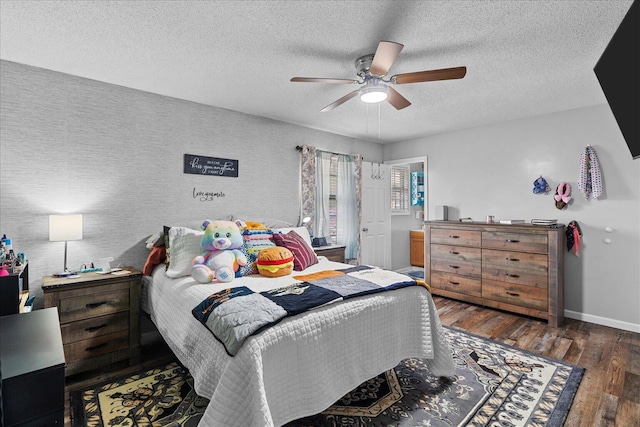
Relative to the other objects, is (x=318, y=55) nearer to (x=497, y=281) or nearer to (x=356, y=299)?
(x=356, y=299)

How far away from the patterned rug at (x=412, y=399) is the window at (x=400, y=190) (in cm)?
365

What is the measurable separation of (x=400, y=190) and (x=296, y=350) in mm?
4861

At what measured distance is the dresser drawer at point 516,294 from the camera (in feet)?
11.3

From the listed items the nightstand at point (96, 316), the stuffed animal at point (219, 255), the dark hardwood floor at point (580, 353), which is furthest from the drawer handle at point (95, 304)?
the stuffed animal at point (219, 255)

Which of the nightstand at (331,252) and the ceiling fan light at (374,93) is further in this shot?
the nightstand at (331,252)

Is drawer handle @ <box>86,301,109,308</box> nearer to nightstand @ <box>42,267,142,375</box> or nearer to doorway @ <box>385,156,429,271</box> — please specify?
nightstand @ <box>42,267,142,375</box>

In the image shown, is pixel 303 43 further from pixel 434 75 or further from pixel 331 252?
pixel 331 252

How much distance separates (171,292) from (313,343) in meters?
1.24

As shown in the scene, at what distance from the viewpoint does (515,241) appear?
3621 millimetres

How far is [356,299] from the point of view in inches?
76.8

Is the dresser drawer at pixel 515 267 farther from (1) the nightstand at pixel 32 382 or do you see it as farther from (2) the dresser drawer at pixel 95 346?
(1) the nightstand at pixel 32 382

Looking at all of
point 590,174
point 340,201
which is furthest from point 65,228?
point 590,174

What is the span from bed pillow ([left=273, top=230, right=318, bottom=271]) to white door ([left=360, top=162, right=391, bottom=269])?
6.50 ft

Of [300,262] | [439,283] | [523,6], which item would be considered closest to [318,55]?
[523,6]
